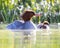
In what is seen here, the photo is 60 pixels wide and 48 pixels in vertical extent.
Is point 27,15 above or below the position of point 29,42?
below

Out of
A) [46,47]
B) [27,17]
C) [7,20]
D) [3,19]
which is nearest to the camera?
[46,47]

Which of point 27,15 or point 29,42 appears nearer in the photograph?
point 29,42

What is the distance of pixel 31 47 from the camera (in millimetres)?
1861

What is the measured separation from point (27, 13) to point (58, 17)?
3494 mm

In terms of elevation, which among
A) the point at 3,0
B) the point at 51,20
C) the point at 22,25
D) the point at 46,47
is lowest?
the point at 51,20

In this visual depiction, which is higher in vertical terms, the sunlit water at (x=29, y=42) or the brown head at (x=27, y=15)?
the sunlit water at (x=29, y=42)

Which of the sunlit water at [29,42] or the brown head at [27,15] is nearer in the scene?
the sunlit water at [29,42]

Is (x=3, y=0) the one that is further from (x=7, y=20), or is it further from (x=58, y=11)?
(x=58, y=11)

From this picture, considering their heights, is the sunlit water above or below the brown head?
above

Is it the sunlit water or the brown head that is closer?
the sunlit water

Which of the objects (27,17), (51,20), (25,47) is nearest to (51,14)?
(51,20)

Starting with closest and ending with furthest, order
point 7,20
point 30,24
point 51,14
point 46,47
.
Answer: point 46,47 < point 30,24 < point 7,20 < point 51,14

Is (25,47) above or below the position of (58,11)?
above

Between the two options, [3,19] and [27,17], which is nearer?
[27,17]
